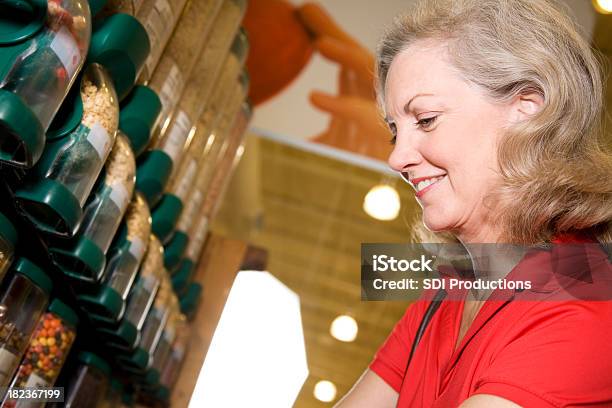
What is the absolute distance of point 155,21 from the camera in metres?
1.50

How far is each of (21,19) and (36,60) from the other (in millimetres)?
74

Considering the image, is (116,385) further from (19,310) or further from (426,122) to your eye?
(426,122)

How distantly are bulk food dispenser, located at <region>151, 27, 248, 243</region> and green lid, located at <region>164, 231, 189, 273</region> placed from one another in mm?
105

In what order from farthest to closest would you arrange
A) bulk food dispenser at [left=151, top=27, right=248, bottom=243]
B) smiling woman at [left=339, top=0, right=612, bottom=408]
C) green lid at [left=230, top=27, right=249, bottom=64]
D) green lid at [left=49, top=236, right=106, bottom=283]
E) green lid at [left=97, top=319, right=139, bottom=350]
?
1. green lid at [left=230, top=27, right=249, bottom=64]
2. bulk food dispenser at [left=151, top=27, right=248, bottom=243]
3. green lid at [left=97, top=319, right=139, bottom=350]
4. green lid at [left=49, top=236, right=106, bottom=283]
5. smiling woman at [left=339, top=0, right=612, bottom=408]

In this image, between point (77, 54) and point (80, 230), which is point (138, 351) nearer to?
point (80, 230)

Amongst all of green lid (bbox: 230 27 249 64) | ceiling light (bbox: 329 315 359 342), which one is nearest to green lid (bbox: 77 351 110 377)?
green lid (bbox: 230 27 249 64)

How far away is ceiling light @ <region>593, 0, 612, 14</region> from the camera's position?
318 centimetres

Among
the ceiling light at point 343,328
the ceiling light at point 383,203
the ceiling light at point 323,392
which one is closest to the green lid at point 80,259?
the ceiling light at point 383,203

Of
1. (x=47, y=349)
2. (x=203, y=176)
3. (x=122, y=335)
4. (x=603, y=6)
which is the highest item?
(x=603, y=6)

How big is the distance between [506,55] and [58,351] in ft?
3.12

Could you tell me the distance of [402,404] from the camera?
1.21 m

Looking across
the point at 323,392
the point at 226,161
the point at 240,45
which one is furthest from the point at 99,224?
the point at 323,392

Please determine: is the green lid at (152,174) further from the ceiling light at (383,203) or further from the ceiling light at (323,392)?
the ceiling light at (323,392)

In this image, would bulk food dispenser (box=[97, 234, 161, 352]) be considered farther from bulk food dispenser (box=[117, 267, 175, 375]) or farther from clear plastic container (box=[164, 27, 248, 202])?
clear plastic container (box=[164, 27, 248, 202])
